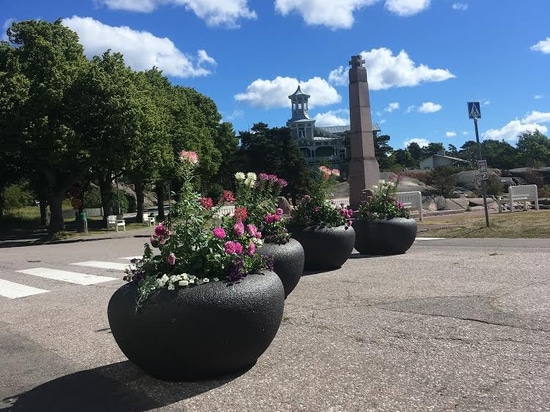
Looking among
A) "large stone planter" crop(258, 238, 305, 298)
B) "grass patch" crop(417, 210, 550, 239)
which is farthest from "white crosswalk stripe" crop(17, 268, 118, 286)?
"grass patch" crop(417, 210, 550, 239)

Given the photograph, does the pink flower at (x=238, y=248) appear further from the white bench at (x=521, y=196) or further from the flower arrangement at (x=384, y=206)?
the white bench at (x=521, y=196)

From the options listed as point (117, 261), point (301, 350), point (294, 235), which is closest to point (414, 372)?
point (301, 350)

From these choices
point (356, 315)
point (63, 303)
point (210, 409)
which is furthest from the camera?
point (63, 303)

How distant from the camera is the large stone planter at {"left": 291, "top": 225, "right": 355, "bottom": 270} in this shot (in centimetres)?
948

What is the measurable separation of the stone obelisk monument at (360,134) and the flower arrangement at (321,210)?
10.1m

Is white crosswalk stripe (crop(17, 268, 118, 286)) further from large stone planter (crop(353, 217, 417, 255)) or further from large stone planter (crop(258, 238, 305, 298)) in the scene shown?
large stone planter (crop(353, 217, 417, 255))

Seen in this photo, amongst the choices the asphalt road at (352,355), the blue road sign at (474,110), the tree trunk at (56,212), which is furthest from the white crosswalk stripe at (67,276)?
the tree trunk at (56,212)

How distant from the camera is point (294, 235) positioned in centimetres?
960

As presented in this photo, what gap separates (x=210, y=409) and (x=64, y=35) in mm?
30310

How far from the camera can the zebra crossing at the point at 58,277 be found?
994 cm

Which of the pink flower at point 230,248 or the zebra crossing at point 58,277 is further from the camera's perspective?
the zebra crossing at point 58,277

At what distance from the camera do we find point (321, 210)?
9.77m

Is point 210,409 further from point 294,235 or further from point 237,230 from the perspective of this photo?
point 294,235

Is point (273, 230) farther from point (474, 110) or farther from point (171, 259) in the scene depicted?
point (474, 110)
